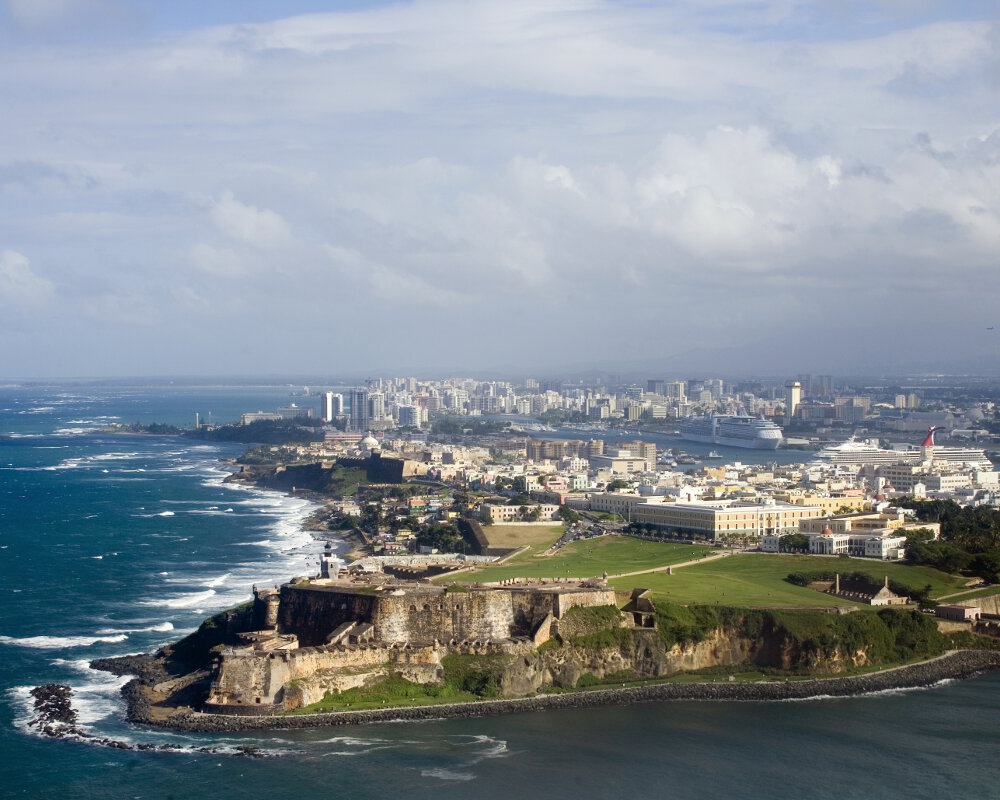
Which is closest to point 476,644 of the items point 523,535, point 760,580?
point 760,580

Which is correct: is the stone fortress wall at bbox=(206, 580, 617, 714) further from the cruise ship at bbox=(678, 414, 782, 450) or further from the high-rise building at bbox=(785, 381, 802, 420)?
the high-rise building at bbox=(785, 381, 802, 420)

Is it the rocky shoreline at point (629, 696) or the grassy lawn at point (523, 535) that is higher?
the grassy lawn at point (523, 535)

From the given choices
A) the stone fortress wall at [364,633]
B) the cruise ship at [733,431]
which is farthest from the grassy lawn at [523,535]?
the cruise ship at [733,431]

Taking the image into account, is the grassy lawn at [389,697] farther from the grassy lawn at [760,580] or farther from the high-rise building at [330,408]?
the high-rise building at [330,408]

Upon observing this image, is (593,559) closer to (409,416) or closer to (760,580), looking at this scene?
(760,580)

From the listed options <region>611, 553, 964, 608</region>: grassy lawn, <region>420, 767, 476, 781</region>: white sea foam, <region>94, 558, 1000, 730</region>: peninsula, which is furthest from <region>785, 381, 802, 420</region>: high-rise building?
<region>420, 767, 476, 781</region>: white sea foam

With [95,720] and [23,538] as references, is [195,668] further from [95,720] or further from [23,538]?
[23,538]

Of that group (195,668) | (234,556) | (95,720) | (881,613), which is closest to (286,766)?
(95,720)
